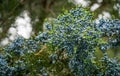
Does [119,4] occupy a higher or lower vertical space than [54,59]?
higher

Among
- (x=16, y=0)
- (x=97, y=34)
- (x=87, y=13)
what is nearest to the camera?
(x=97, y=34)

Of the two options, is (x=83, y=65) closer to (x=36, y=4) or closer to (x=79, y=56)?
(x=79, y=56)

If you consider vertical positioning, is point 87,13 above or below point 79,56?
above

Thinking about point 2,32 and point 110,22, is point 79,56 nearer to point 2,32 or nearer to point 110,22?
point 110,22

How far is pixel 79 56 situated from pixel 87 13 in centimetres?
47

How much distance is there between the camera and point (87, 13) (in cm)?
382

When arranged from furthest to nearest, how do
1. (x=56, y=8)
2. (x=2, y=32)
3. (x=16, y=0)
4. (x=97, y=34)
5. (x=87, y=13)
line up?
(x=56, y=8), (x=2, y=32), (x=16, y=0), (x=87, y=13), (x=97, y=34)

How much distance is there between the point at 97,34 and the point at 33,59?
0.78 metres

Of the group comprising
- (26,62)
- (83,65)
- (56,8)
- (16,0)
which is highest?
(56,8)

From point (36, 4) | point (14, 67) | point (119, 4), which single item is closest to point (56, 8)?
point (36, 4)

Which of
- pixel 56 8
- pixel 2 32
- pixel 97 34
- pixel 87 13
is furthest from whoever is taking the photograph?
pixel 56 8

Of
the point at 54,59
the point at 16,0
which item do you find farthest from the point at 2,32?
the point at 54,59

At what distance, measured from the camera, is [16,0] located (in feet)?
17.8

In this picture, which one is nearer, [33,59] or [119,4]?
[33,59]
